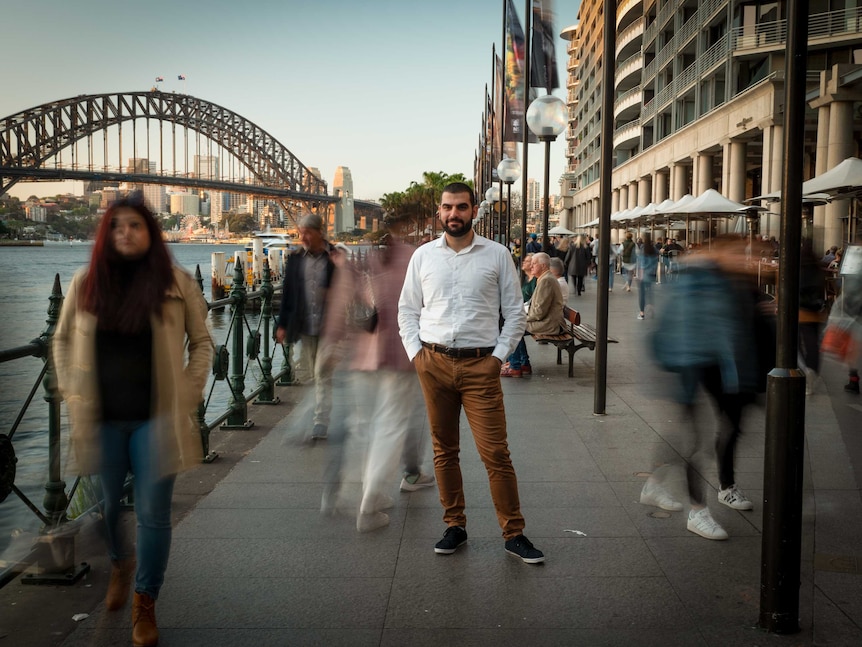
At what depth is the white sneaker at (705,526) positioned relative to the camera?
479 cm

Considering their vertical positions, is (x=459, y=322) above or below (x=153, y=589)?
above

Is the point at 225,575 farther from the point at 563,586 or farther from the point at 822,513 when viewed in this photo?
the point at 822,513

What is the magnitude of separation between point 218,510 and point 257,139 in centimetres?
12728

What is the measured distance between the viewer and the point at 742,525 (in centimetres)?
504

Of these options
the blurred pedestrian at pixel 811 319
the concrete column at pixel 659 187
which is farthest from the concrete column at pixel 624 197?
the blurred pedestrian at pixel 811 319

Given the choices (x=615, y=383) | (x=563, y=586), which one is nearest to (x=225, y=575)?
(x=563, y=586)

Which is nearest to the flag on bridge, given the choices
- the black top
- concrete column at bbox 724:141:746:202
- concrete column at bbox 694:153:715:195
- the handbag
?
the handbag

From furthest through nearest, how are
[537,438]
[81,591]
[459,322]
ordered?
[537,438]
[459,322]
[81,591]

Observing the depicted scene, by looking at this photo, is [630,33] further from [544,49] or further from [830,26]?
[544,49]

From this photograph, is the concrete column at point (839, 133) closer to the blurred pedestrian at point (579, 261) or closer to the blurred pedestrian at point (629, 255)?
the blurred pedestrian at point (629, 255)

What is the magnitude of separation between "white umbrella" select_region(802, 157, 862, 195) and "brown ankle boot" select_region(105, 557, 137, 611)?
1585cm

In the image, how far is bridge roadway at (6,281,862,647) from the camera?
369cm

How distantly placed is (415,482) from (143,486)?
2.60m

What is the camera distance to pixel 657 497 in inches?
213
